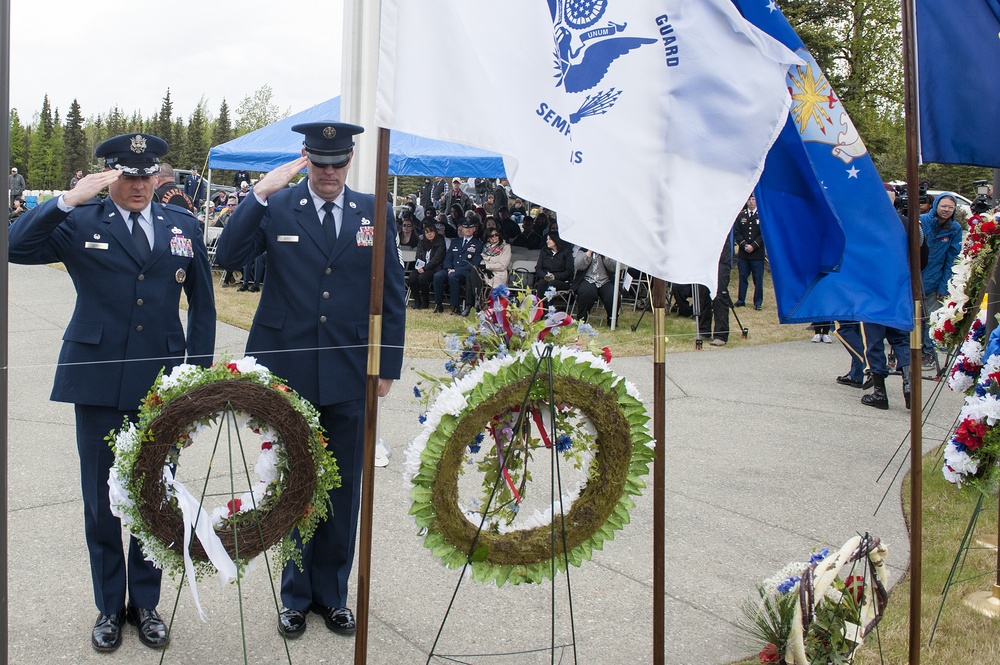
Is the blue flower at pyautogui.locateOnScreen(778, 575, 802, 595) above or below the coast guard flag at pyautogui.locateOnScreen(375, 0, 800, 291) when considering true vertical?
below

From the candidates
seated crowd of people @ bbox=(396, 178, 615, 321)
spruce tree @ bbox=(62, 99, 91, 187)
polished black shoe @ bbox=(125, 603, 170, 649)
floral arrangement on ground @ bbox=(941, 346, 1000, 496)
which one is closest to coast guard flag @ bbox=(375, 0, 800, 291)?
floral arrangement on ground @ bbox=(941, 346, 1000, 496)

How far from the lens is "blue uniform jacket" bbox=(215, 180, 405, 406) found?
3984 millimetres

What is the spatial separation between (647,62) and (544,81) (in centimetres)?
44

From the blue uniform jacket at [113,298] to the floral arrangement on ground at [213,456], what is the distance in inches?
19.1

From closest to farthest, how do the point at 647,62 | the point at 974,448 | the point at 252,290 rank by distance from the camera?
the point at 647,62 < the point at 974,448 < the point at 252,290

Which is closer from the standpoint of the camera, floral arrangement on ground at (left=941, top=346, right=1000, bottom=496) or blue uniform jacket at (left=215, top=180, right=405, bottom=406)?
blue uniform jacket at (left=215, top=180, right=405, bottom=406)

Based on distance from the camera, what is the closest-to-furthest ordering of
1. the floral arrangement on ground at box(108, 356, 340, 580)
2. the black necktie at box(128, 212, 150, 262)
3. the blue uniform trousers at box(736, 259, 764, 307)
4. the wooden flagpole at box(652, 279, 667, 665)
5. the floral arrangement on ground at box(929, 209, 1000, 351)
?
the floral arrangement on ground at box(108, 356, 340, 580), the wooden flagpole at box(652, 279, 667, 665), the black necktie at box(128, 212, 150, 262), the floral arrangement on ground at box(929, 209, 1000, 351), the blue uniform trousers at box(736, 259, 764, 307)

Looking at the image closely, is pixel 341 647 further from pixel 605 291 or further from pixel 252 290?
pixel 252 290

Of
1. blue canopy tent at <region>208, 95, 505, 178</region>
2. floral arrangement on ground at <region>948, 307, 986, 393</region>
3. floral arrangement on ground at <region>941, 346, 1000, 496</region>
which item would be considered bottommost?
floral arrangement on ground at <region>941, 346, 1000, 496</region>

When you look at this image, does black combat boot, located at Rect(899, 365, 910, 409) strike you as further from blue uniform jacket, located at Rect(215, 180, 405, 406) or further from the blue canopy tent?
the blue canopy tent

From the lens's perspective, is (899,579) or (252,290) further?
(252,290)

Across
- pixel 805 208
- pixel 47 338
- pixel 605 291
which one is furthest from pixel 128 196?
pixel 605 291

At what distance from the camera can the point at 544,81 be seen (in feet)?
10.3

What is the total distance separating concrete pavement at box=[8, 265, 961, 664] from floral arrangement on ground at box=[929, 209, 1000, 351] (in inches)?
49.5
